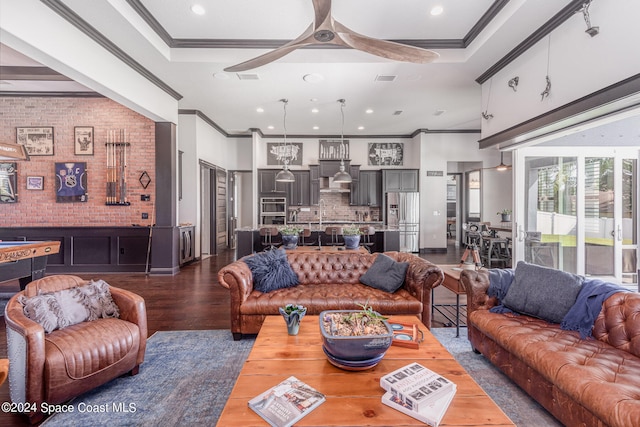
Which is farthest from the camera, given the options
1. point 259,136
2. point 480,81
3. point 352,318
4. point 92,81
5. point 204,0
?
point 259,136

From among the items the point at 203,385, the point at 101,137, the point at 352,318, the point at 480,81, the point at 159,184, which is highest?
the point at 480,81

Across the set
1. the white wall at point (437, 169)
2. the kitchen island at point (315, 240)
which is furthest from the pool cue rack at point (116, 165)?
the white wall at point (437, 169)

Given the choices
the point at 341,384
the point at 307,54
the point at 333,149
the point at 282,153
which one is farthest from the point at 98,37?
the point at 333,149

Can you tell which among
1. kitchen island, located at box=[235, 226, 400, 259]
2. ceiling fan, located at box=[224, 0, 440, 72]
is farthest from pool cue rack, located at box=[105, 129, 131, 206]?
ceiling fan, located at box=[224, 0, 440, 72]

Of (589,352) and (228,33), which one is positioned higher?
(228,33)

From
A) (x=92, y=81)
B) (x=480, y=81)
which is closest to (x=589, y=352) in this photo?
(x=480, y=81)

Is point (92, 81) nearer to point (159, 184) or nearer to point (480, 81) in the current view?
point (159, 184)

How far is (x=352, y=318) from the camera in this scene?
1.78m

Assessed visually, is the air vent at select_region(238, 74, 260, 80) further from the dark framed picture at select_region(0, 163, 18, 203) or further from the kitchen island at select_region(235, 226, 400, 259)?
the dark framed picture at select_region(0, 163, 18, 203)

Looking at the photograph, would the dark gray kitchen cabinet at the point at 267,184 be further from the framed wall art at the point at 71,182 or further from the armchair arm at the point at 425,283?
the armchair arm at the point at 425,283

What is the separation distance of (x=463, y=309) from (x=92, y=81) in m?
5.53

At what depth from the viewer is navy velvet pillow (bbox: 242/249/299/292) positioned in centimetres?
308

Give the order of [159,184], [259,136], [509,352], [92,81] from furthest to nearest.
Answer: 1. [259,136]
2. [159,184]
3. [92,81]
4. [509,352]

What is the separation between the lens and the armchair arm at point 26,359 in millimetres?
1706
